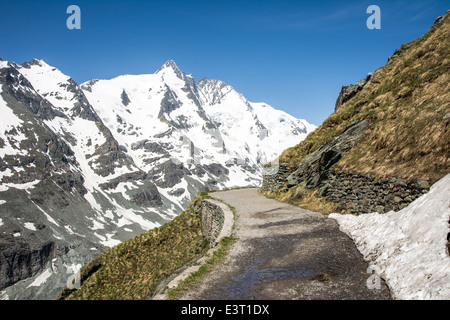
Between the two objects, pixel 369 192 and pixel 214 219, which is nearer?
pixel 369 192

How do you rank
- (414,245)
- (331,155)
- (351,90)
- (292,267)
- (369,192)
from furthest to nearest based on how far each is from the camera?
(351,90)
(331,155)
(369,192)
(292,267)
(414,245)

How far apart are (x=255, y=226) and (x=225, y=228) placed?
77.6 inches

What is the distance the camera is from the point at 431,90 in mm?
19719

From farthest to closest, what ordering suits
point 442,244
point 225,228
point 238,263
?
point 225,228 → point 238,263 → point 442,244

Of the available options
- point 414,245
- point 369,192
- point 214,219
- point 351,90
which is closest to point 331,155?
point 369,192

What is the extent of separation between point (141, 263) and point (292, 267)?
16.9 m

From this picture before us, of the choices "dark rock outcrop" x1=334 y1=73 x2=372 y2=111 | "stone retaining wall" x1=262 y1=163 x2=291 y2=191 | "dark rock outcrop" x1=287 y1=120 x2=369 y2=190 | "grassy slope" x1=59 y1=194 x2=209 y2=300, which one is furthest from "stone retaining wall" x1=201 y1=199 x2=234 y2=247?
"dark rock outcrop" x1=334 y1=73 x2=372 y2=111

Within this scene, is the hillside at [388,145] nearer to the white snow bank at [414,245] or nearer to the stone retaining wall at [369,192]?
the stone retaining wall at [369,192]

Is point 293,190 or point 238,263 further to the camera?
point 293,190

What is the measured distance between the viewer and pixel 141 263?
25406 mm

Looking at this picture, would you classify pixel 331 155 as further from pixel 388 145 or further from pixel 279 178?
pixel 279 178

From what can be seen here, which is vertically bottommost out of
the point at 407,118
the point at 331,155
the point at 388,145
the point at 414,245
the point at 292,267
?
the point at 292,267
